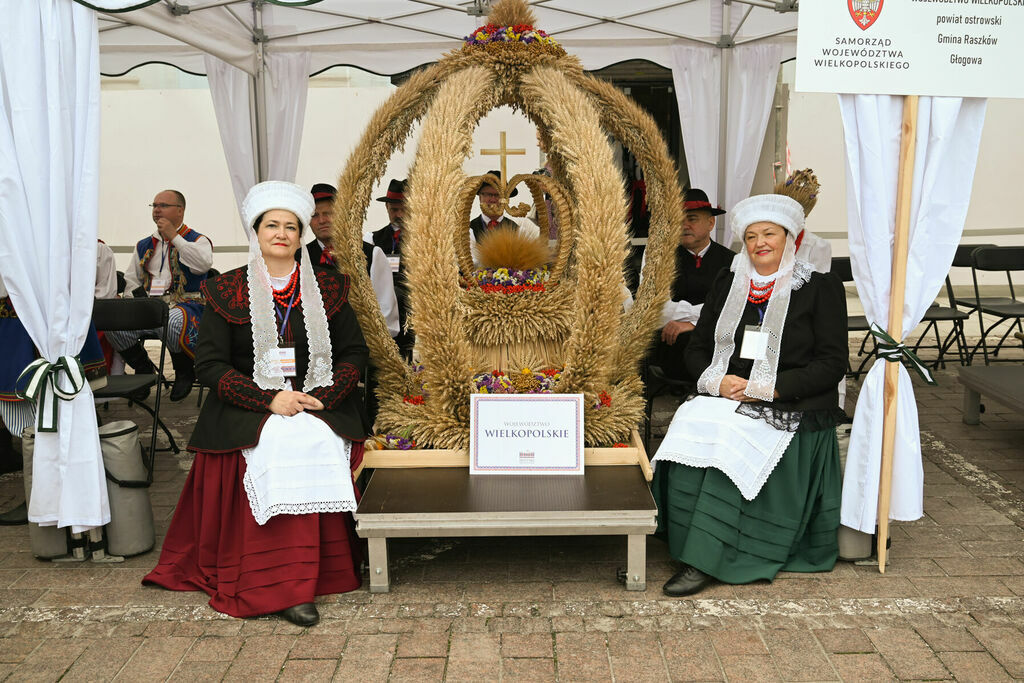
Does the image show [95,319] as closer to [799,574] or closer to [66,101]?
[66,101]

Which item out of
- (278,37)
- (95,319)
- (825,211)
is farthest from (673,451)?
(825,211)

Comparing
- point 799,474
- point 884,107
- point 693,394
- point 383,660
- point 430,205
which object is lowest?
point 383,660

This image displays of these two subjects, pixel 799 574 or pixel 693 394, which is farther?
pixel 693 394

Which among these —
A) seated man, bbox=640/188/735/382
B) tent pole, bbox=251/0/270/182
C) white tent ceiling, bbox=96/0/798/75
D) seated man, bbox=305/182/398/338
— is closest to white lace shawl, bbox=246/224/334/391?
seated man, bbox=305/182/398/338

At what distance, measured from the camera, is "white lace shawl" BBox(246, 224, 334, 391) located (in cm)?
381

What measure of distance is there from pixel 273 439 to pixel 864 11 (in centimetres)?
303

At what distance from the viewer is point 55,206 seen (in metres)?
3.84

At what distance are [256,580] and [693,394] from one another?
7.40 ft

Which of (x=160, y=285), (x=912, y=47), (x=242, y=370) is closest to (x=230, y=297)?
(x=242, y=370)

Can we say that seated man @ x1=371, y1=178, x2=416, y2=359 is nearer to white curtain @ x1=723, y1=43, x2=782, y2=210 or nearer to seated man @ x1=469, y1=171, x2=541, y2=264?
seated man @ x1=469, y1=171, x2=541, y2=264

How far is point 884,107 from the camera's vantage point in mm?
3711

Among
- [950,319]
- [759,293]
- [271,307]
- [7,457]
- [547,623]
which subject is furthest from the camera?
[950,319]

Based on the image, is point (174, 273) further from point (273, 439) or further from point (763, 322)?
point (763, 322)

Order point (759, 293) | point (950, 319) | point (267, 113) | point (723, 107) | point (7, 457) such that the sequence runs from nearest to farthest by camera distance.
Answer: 1. point (759, 293)
2. point (7, 457)
3. point (950, 319)
4. point (267, 113)
5. point (723, 107)
